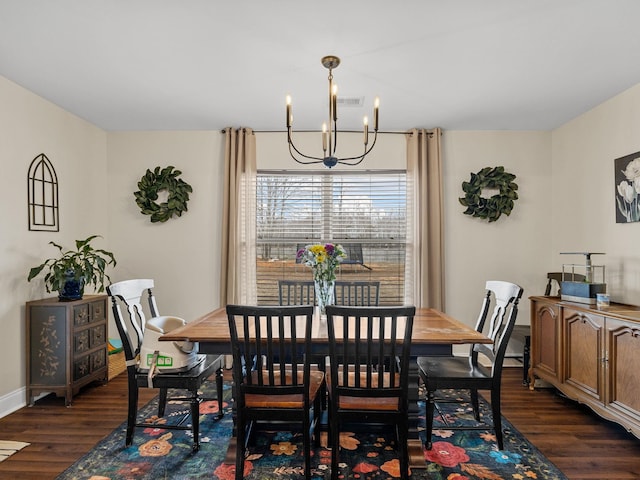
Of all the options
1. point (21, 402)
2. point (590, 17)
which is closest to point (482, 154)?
Answer: point (590, 17)

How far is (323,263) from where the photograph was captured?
272 centimetres

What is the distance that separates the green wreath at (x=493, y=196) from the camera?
167 inches

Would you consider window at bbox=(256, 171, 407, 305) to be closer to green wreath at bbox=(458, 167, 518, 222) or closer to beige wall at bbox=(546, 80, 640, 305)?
green wreath at bbox=(458, 167, 518, 222)

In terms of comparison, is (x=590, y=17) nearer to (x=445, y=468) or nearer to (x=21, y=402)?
(x=445, y=468)

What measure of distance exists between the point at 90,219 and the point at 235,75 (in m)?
2.34

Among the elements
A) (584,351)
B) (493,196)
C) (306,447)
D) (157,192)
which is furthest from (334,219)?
(306,447)

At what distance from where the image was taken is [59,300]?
10.9 ft

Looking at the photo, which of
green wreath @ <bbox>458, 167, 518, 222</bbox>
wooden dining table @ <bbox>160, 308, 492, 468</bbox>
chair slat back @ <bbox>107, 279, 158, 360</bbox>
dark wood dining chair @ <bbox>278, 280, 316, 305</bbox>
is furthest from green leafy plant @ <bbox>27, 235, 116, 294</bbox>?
green wreath @ <bbox>458, 167, 518, 222</bbox>

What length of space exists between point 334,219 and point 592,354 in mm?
2625

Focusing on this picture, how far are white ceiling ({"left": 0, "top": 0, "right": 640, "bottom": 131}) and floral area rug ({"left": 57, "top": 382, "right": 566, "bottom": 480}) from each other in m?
2.46

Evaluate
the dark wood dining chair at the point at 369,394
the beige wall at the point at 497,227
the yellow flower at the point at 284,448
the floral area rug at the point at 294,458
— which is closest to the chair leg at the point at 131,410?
the floral area rug at the point at 294,458

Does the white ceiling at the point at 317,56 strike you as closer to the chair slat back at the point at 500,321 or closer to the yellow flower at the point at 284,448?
the chair slat back at the point at 500,321

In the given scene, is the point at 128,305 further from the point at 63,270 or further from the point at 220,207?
the point at 220,207

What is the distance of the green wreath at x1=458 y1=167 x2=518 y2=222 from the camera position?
13.9 feet
